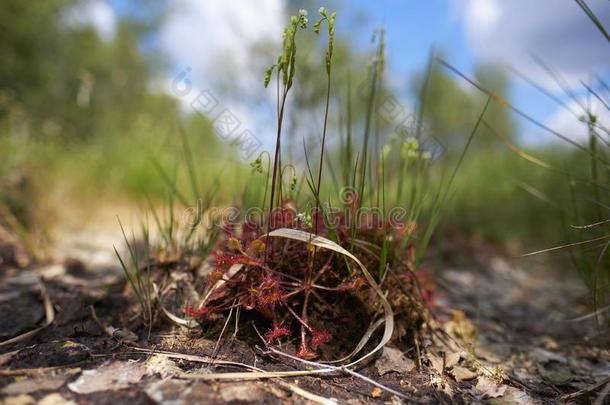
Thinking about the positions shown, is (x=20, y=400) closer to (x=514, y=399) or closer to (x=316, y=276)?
(x=316, y=276)

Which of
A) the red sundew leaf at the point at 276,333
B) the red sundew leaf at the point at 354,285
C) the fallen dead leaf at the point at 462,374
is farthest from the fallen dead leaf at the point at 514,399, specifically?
the red sundew leaf at the point at 276,333

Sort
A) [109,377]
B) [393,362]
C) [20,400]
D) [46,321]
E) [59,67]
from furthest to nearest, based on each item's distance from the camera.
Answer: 1. [59,67]
2. [46,321]
3. [393,362]
4. [109,377]
5. [20,400]

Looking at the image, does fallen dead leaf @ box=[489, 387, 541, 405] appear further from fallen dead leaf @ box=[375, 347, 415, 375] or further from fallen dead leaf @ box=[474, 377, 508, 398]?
fallen dead leaf @ box=[375, 347, 415, 375]

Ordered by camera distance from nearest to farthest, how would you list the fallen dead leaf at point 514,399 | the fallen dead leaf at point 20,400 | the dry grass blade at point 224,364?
the fallen dead leaf at point 20,400, the dry grass blade at point 224,364, the fallen dead leaf at point 514,399

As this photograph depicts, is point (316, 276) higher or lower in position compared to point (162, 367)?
higher

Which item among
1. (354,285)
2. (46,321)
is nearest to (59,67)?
(46,321)

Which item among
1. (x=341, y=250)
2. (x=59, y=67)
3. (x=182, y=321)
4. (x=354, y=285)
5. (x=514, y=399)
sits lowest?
(x=514, y=399)

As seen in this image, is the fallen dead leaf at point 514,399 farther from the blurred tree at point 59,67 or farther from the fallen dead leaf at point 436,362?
the blurred tree at point 59,67

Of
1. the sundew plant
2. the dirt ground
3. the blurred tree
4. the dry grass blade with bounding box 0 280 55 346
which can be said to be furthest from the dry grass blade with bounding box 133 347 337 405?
the blurred tree
